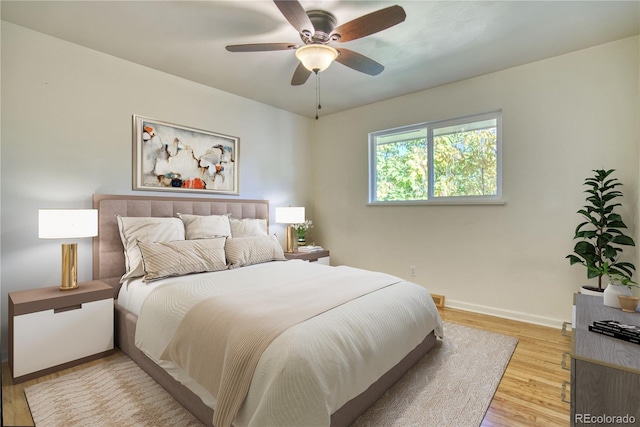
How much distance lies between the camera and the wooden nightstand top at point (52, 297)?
2.11 m

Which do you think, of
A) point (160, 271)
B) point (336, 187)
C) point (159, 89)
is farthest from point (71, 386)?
point (336, 187)

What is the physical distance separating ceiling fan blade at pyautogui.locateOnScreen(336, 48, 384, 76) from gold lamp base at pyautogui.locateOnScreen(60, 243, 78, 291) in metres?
2.51

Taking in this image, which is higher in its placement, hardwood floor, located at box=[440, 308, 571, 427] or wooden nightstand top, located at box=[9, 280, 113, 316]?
wooden nightstand top, located at box=[9, 280, 113, 316]

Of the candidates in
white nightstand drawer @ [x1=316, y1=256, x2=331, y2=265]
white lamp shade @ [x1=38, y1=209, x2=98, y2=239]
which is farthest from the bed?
white nightstand drawer @ [x1=316, y1=256, x2=331, y2=265]

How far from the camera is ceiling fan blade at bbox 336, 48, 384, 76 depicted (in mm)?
2342

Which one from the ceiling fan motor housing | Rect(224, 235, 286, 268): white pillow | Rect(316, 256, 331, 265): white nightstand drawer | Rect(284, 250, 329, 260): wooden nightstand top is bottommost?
Rect(316, 256, 331, 265): white nightstand drawer

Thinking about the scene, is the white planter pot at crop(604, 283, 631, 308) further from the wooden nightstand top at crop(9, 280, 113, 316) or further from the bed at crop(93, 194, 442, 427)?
the wooden nightstand top at crop(9, 280, 113, 316)

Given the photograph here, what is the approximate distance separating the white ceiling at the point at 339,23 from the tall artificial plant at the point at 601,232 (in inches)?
48.1

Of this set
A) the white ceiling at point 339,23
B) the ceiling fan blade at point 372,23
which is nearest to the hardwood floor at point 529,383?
the ceiling fan blade at point 372,23

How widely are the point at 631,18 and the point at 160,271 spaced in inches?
162

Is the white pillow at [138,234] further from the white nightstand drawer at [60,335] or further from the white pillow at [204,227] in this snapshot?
the white nightstand drawer at [60,335]

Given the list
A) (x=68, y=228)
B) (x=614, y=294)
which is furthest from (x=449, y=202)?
(x=68, y=228)

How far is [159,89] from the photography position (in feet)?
10.7

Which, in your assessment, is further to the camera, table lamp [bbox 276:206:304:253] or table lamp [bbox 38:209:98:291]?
table lamp [bbox 276:206:304:253]
